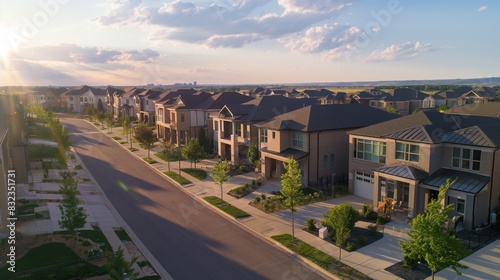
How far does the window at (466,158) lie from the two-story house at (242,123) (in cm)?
2094

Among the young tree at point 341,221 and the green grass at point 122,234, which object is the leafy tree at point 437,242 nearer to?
the young tree at point 341,221

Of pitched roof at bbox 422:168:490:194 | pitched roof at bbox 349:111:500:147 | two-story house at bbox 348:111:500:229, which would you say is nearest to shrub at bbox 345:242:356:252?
two-story house at bbox 348:111:500:229

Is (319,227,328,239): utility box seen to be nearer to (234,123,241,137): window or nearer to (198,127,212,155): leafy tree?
(234,123,241,137): window

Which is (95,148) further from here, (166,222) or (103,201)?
(166,222)

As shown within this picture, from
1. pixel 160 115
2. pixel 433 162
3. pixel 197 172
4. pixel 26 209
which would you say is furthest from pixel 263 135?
pixel 160 115

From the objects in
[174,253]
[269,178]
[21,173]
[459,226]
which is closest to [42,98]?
[21,173]

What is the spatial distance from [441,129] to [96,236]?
2536cm

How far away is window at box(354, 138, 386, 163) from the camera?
29453 millimetres

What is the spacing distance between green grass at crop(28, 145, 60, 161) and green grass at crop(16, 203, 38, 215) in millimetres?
18111

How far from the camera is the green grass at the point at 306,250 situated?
782 inches

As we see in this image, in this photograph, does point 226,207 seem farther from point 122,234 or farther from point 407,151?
point 407,151

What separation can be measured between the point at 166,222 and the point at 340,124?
19.2 metres

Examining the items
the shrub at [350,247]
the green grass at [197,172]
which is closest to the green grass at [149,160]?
the green grass at [197,172]

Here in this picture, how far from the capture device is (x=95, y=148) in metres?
57.2
